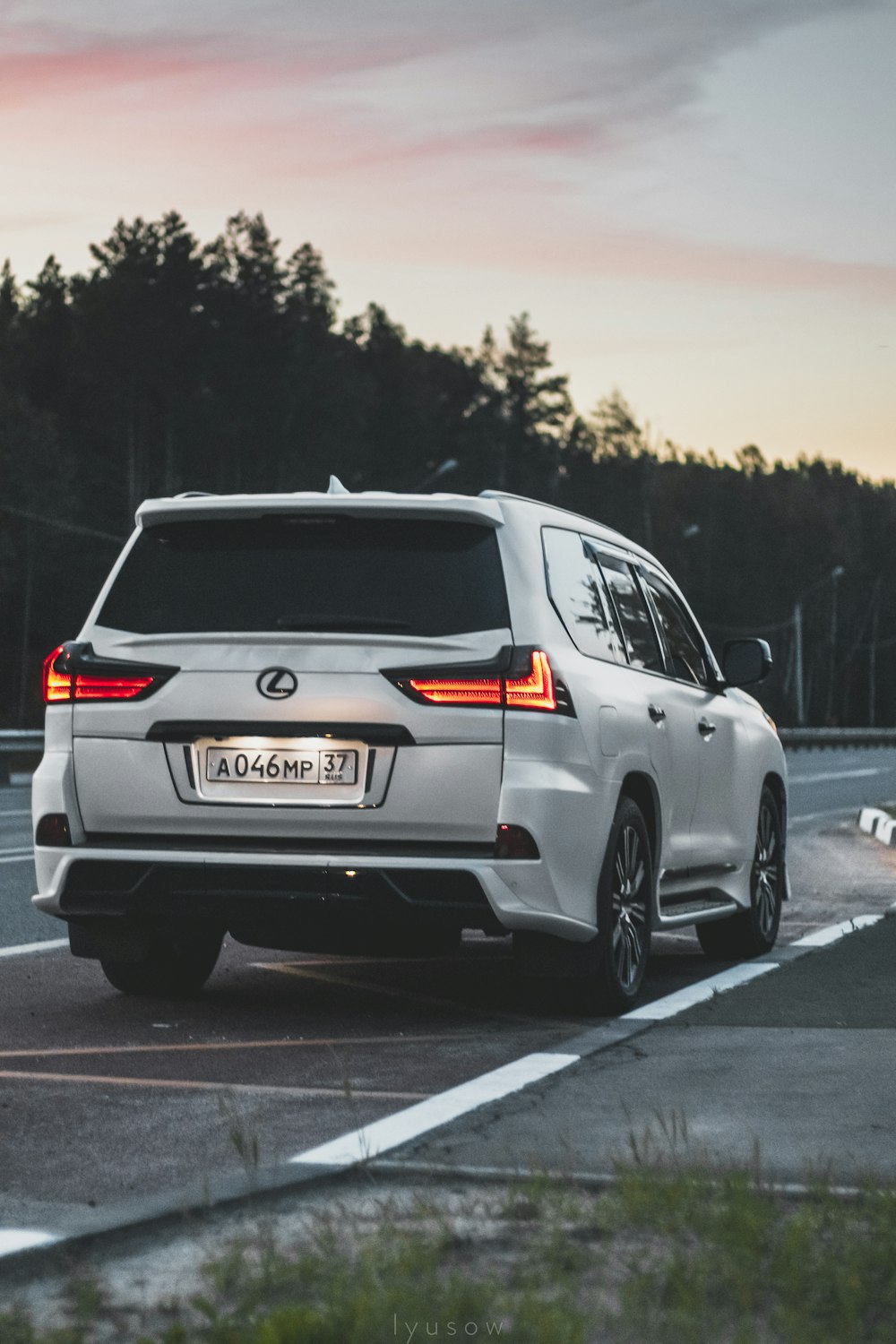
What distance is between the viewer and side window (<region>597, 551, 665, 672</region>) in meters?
8.40

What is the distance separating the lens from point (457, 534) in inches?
291

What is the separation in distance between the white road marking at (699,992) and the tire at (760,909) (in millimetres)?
242

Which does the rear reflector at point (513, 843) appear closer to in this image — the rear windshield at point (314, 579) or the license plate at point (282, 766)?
the license plate at point (282, 766)

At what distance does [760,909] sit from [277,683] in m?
3.71

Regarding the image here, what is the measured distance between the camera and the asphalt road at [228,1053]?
5137 millimetres

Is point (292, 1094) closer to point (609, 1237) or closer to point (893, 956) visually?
point (609, 1237)

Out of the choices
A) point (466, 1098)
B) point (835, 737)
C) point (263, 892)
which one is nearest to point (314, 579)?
point (263, 892)

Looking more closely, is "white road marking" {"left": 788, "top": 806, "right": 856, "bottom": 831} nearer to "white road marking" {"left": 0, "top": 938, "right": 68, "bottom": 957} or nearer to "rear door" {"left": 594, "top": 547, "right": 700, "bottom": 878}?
"white road marking" {"left": 0, "top": 938, "right": 68, "bottom": 957}

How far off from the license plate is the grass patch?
2.65 meters

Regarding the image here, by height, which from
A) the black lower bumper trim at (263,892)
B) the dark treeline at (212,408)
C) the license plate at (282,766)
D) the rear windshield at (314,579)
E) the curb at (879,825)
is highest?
the dark treeline at (212,408)

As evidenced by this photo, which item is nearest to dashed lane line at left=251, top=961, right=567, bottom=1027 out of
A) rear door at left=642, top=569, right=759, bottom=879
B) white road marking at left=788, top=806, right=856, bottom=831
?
rear door at left=642, top=569, right=759, bottom=879

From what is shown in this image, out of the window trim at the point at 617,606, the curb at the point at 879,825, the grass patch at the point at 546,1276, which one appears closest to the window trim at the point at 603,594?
the window trim at the point at 617,606

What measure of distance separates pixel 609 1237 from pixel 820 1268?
0.47 metres

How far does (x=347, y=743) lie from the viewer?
276 inches
